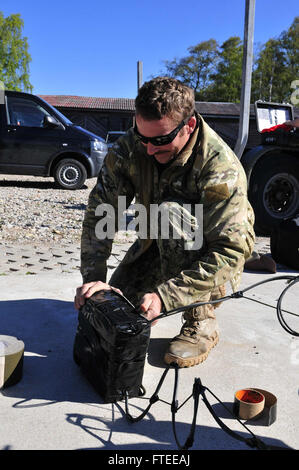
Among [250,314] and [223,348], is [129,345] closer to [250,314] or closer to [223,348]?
[223,348]

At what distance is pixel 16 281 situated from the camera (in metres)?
3.33

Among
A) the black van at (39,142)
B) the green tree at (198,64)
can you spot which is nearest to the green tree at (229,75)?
the green tree at (198,64)

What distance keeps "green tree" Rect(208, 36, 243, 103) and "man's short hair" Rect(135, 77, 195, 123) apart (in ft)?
164

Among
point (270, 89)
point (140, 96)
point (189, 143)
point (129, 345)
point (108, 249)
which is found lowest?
point (129, 345)

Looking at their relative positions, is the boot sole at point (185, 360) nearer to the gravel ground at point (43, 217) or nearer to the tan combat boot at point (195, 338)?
the tan combat boot at point (195, 338)

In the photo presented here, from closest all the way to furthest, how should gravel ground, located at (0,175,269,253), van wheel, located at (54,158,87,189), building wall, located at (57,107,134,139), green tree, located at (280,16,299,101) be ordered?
gravel ground, located at (0,175,269,253), van wheel, located at (54,158,87,189), building wall, located at (57,107,134,139), green tree, located at (280,16,299,101)

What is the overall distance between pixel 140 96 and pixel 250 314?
5.24 feet

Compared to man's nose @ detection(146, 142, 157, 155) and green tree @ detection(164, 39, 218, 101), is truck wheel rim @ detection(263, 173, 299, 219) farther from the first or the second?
green tree @ detection(164, 39, 218, 101)

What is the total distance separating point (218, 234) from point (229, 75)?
174ft

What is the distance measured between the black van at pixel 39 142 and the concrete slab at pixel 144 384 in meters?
5.91

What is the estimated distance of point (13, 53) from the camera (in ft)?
99.8

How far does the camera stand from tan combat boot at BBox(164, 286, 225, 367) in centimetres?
221

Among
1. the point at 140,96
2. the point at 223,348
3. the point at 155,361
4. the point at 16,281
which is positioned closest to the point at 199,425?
the point at 155,361

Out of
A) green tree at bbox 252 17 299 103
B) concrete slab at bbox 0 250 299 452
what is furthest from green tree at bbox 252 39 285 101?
concrete slab at bbox 0 250 299 452
